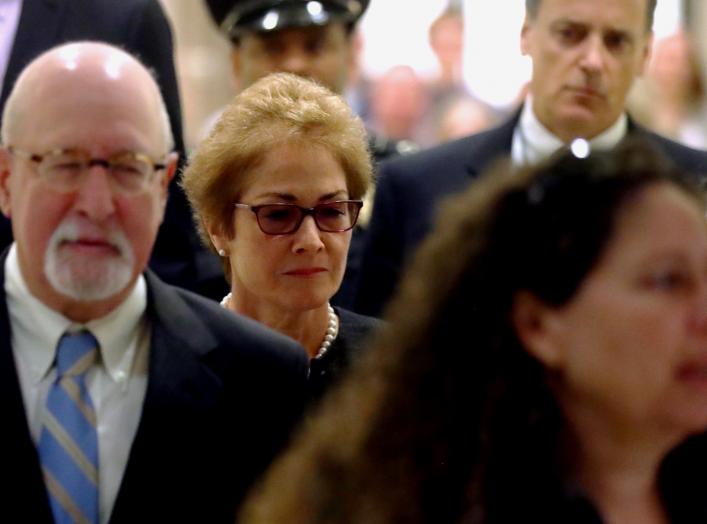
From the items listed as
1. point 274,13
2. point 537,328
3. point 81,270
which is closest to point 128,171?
point 81,270

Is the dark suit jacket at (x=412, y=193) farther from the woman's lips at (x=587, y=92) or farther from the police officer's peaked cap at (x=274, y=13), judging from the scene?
the police officer's peaked cap at (x=274, y=13)

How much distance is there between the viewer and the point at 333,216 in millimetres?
3488

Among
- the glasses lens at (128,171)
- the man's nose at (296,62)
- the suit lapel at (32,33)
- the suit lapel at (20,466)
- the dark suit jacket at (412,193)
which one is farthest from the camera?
the man's nose at (296,62)

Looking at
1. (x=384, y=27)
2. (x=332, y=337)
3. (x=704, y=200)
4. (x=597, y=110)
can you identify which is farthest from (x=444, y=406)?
(x=384, y=27)

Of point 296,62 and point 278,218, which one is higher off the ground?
point 278,218

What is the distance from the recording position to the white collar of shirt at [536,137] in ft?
14.1

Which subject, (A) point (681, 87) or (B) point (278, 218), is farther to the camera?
(A) point (681, 87)

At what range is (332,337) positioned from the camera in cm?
356

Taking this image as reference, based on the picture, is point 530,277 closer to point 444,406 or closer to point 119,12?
point 444,406

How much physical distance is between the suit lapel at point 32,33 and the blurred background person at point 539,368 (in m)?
1.95

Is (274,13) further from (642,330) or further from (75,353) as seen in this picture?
(642,330)

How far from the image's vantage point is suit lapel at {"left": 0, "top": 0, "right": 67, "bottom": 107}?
404 cm

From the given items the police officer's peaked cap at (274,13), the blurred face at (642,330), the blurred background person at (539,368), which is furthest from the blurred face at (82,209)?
the police officer's peaked cap at (274,13)

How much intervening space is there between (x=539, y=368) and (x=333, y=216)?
119cm
